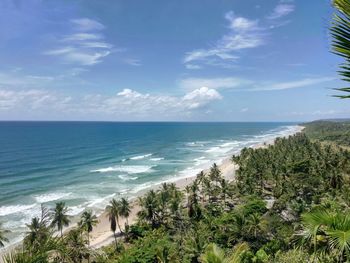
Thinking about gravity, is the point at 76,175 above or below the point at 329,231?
below

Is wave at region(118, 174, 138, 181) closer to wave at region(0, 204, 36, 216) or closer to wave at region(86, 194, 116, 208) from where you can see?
wave at region(86, 194, 116, 208)

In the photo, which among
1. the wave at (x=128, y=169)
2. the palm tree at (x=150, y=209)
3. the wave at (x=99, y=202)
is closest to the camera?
the palm tree at (x=150, y=209)

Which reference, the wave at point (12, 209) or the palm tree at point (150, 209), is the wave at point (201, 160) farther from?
the wave at point (12, 209)

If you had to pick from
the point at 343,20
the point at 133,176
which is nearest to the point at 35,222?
the point at 343,20

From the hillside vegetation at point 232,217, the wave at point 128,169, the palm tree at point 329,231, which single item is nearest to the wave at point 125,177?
the wave at point 128,169

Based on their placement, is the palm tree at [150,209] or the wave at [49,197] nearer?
the palm tree at [150,209]

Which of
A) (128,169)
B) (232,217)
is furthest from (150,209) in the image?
(128,169)

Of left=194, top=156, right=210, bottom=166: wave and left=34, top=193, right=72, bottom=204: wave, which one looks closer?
left=34, top=193, right=72, bottom=204: wave

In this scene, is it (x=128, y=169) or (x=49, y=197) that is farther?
(x=128, y=169)

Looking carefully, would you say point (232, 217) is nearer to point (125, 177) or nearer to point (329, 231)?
point (329, 231)

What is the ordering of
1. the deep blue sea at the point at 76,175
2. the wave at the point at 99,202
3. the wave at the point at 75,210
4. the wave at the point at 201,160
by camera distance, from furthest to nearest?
the wave at the point at 201,160 → the wave at the point at 99,202 → the deep blue sea at the point at 76,175 → the wave at the point at 75,210

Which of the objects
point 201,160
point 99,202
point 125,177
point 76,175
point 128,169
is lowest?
point 99,202

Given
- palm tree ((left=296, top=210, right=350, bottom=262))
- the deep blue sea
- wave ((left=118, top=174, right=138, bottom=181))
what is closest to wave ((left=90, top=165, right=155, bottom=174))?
the deep blue sea
